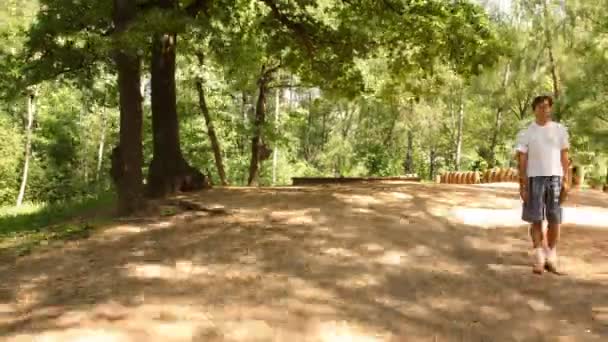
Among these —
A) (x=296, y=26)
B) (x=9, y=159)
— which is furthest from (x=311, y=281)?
(x=9, y=159)

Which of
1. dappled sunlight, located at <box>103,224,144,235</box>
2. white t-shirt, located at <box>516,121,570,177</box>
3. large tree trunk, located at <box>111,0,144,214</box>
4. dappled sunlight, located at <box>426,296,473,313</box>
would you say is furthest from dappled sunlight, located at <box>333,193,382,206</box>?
dappled sunlight, located at <box>426,296,473,313</box>

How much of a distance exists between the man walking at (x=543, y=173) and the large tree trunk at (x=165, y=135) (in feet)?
27.2

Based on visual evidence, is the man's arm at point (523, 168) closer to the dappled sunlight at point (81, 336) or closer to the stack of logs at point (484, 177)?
the dappled sunlight at point (81, 336)

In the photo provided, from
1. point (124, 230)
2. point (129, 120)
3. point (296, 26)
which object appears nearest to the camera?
point (124, 230)

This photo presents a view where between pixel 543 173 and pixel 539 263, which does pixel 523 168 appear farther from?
pixel 539 263

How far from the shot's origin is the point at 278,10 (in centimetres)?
1387

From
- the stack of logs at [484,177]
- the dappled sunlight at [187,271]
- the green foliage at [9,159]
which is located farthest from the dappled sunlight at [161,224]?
the green foliage at [9,159]

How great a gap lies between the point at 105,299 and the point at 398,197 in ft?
22.7

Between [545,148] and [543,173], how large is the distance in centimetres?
27

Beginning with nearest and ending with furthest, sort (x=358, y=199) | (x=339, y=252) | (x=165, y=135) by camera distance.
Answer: (x=339, y=252), (x=358, y=199), (x=165, y=135)

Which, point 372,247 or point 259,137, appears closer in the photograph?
point 372,247

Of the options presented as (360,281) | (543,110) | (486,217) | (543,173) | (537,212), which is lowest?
(360,281)

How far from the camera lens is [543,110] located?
6.25m

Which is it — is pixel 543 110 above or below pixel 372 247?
above
